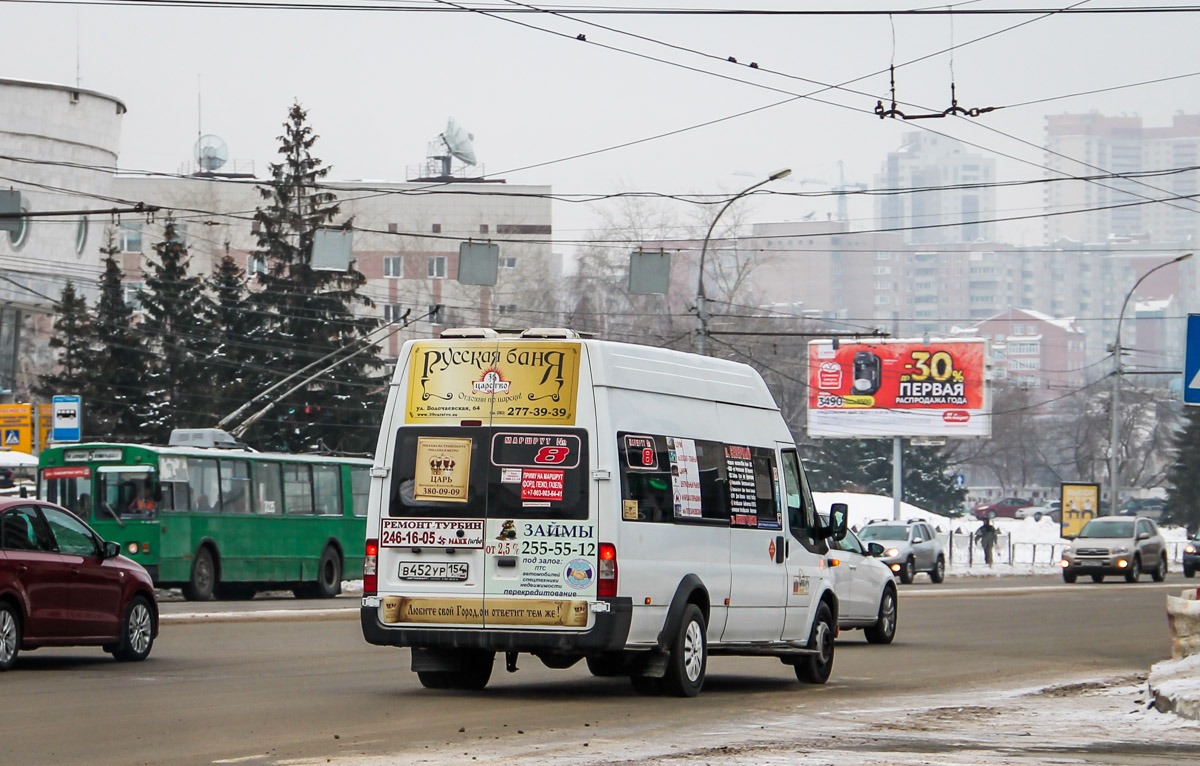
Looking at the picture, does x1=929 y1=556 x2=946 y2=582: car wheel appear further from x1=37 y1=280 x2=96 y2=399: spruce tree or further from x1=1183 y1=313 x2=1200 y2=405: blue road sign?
x1=37 y1=280 x2=96 y2=399: spruce tree

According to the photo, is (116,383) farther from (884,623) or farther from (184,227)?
(884,623)

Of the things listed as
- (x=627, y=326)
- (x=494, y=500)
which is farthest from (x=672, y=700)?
(x=627, y=326)

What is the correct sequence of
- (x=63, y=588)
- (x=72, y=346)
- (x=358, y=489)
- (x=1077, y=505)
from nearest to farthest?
(x=63, y=588) < (x=358, y=489) < (x=72, y=346) < (x=1077, y=505)

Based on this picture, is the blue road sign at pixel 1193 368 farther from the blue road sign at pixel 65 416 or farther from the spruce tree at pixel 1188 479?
the spruce tree at pixel 1188 479

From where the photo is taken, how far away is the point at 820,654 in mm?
15078

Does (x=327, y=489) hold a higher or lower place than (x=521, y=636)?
higher

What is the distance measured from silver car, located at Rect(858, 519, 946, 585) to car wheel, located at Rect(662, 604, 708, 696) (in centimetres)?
2916

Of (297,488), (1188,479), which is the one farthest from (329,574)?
(1188,479)

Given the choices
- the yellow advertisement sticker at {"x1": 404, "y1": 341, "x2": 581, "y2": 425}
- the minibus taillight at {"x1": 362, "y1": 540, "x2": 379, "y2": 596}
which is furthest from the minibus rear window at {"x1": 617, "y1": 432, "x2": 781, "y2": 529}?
the minibus taillight at {"x1": 362, "y1": 540, "x2": 379, "y2": 596}

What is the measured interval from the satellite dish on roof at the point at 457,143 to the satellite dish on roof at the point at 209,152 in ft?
43.7

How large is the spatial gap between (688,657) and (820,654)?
2.47 metres

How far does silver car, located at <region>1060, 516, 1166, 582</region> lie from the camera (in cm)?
4344

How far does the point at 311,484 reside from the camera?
115ft

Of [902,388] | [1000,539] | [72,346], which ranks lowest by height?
[1000,539]
